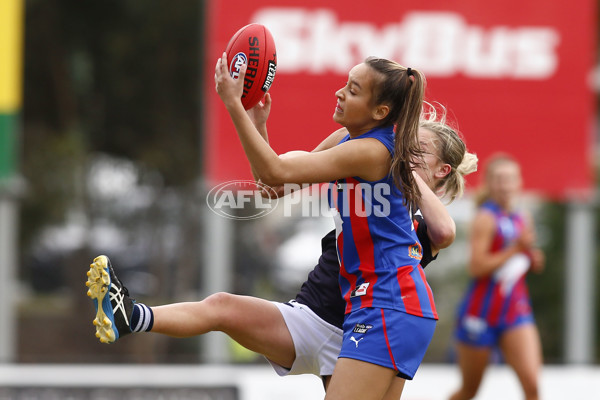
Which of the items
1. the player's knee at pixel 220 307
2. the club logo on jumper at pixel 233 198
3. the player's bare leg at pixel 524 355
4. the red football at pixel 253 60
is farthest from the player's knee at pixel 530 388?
the red football at pixel 253 60

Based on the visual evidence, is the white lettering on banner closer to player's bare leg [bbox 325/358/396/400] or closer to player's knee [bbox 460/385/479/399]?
player's knee [bbox 460/385/479/399]

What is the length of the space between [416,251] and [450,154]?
1.51 ft

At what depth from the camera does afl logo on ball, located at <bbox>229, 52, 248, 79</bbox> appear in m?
3.26

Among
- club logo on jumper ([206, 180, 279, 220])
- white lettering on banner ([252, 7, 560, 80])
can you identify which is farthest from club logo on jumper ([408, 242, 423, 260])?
white lettering on banner ([252, 7, 560, 80])

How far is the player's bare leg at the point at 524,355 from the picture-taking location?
5742 millimetres

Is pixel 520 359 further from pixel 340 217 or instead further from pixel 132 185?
pixel 132 185

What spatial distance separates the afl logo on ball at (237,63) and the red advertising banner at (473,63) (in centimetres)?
445

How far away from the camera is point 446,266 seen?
1298 centimetres

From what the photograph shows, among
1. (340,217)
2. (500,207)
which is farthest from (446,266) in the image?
(340,217)

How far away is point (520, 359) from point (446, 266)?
718 cm

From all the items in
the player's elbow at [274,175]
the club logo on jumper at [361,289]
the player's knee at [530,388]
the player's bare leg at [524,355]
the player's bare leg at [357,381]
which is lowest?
the player's knee at [530,388]

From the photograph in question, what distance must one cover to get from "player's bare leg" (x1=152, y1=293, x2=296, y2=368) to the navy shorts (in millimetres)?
322

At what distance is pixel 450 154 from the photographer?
3600mm

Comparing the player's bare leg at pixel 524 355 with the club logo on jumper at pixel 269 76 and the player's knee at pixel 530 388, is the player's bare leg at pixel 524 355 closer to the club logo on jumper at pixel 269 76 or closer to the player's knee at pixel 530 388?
the player's knee at pixel 530 388
